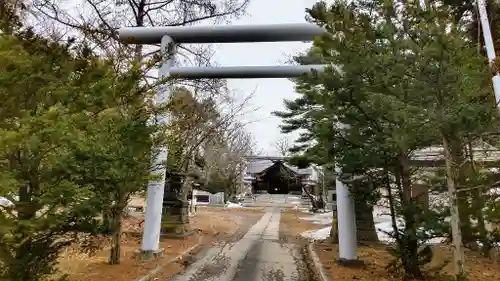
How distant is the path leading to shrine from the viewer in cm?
711

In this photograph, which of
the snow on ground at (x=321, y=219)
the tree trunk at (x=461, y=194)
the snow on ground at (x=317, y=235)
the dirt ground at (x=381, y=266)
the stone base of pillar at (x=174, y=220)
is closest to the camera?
the tree trunk at (x=461, y=194)

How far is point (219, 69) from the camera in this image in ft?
28.8

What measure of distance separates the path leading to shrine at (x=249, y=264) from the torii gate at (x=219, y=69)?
120 centimetres

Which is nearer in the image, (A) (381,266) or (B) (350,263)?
(B) (350,263)

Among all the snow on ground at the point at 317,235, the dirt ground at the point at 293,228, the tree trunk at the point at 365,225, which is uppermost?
the tree trunk at the point at 365,225

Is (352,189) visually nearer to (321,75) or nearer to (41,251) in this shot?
(321,75)

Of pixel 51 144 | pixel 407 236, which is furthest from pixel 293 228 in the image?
pixel 51 144

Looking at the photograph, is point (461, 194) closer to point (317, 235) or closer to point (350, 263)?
point (350, 263)

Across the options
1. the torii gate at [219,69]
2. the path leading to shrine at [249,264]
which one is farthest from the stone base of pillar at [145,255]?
the path leading to shrine at [249,264]

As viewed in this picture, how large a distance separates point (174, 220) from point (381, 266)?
7434 mm

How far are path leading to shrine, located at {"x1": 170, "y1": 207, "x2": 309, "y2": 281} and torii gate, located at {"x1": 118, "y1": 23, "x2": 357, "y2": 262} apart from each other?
1204 millimetres

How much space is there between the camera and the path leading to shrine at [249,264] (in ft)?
23.3

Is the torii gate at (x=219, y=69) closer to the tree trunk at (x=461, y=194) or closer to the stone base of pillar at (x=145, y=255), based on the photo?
the stone base of pillar at (x=145, y=255)

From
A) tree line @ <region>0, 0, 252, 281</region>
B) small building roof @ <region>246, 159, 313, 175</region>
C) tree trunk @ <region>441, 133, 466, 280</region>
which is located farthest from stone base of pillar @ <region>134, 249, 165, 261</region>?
small building roof @ <region>246, 159, 313, 175</region>
